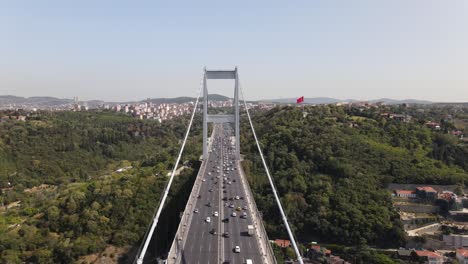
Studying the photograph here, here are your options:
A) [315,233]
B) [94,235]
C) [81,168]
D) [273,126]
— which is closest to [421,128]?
[273,126]

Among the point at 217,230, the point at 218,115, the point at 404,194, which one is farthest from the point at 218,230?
the point at 404,194

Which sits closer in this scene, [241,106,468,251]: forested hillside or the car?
the car

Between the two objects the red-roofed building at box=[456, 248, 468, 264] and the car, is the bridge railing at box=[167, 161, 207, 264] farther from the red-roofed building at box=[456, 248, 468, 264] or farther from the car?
the red-roofed building at box=[456, 248, 468, 264]

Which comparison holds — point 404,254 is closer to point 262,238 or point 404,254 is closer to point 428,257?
point 428,257

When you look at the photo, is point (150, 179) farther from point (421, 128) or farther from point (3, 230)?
point (421, 128)

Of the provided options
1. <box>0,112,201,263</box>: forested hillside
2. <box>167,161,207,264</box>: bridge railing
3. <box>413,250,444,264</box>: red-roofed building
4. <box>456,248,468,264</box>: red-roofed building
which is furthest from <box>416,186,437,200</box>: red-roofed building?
<box>167,161,207,264</box>: bridge railing
